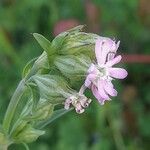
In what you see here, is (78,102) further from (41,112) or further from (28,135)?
(28,135)

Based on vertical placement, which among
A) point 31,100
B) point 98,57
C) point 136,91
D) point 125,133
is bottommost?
point 125,133

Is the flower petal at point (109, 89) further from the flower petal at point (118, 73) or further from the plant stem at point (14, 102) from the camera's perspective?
the plant stem at point (14, 102)

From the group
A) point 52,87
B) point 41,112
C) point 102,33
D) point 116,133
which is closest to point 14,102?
point 41,112

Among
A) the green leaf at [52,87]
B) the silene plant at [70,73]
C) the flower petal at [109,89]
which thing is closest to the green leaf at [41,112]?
the silene plant at [70,73]

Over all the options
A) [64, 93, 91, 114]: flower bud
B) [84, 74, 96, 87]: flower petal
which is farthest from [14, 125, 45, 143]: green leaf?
[84, 74, 96, 87]: flower petal

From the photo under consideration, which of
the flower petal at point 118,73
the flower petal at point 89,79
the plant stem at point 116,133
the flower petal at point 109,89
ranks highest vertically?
the flower petal at point 89,79

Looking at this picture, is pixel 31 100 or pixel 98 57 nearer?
pixel 98 57

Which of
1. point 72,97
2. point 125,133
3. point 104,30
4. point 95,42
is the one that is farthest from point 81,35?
point 104,30

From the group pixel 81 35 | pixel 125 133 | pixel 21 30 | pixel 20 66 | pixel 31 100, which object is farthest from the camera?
pixel 21 30

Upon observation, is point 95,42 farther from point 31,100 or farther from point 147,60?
point 147,60
